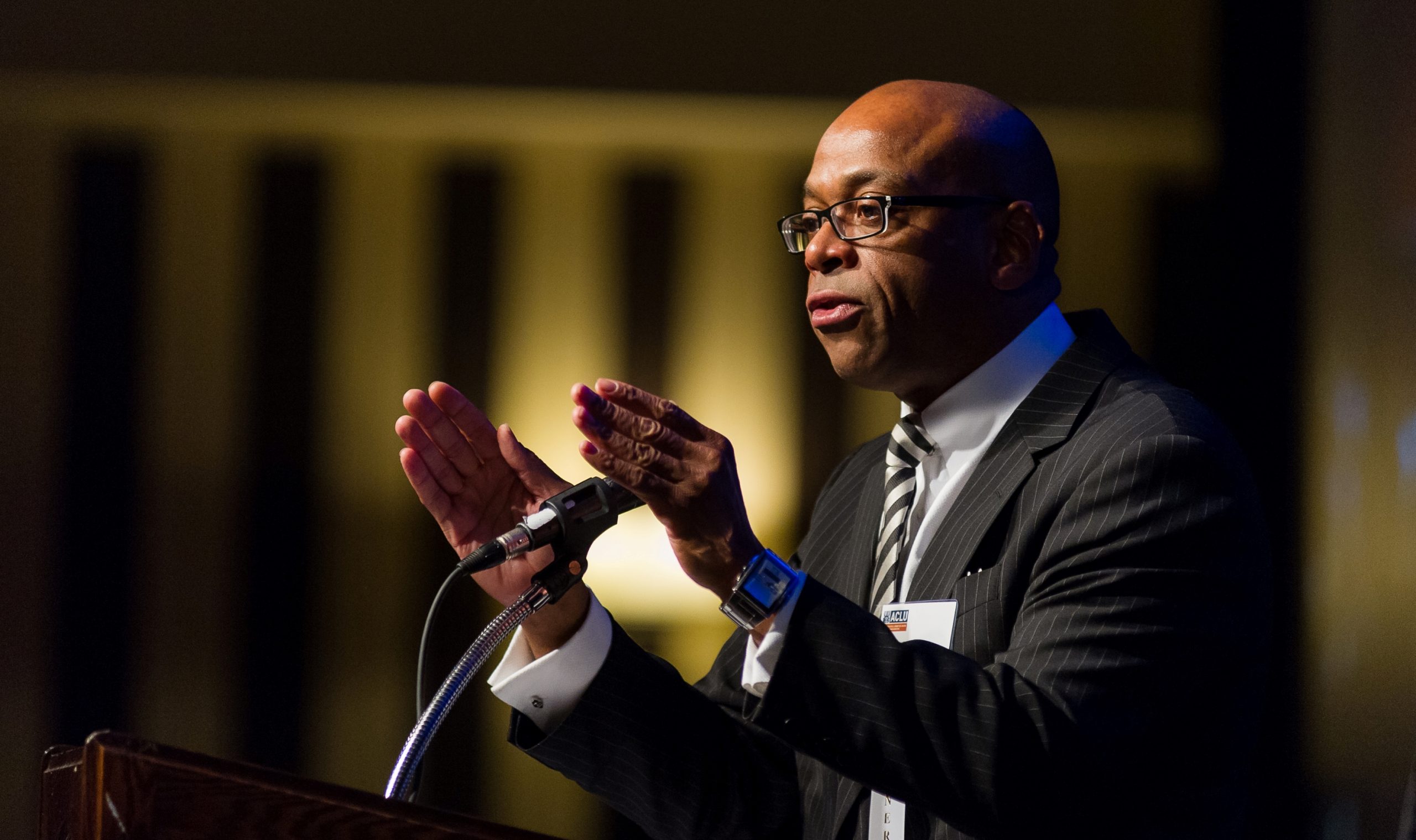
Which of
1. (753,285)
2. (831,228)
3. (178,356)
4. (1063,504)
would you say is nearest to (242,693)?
(178,356)

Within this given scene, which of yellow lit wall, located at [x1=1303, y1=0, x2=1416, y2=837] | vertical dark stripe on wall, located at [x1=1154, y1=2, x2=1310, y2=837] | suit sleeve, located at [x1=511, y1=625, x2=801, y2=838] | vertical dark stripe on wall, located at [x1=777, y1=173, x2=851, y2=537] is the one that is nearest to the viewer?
suit sleeve, located at [x1=511, y1=625, x2=801, y2=838]

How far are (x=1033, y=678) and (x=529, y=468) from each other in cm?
59

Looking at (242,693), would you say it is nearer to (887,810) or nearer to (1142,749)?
(887,810)

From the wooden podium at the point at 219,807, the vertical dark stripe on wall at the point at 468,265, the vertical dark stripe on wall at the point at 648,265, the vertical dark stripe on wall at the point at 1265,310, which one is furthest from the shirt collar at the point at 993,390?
the vertical dark stripe on wall at the point at 468,265

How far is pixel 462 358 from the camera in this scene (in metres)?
3.89

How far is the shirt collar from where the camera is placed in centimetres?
160

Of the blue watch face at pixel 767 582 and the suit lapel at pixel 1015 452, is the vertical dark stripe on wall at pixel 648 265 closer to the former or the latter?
the suit lapel at pixel 1015 452

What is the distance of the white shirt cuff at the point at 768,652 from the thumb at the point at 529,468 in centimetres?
35

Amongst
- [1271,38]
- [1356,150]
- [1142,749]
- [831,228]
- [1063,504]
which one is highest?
[1271,38]

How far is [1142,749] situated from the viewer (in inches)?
49.1

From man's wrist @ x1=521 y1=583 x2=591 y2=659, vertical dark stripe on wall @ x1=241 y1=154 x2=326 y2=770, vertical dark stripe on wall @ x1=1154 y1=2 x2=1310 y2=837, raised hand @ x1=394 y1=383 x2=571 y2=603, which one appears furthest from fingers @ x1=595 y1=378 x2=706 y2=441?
vertical dark stripe on wall @ x1=241 y1=154 x2=326 y2=770

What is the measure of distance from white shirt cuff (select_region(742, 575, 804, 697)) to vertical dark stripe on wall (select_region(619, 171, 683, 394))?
275cm

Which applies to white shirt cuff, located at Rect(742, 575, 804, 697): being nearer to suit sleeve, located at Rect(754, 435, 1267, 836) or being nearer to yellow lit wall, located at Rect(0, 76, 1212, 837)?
suit sleeve, located at Rect(754, 435, 1267, 836)

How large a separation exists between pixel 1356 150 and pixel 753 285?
172 centimetres
